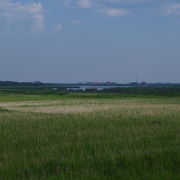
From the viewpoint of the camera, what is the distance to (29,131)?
42.5 feet

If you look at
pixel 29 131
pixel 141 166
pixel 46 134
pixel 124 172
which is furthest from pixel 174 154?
pixel 29 131

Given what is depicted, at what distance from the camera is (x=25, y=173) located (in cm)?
698

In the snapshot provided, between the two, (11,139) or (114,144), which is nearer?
(114,144)

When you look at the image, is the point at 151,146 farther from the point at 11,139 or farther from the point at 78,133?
the point at 11,139

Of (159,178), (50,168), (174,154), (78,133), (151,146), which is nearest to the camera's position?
(159,178)

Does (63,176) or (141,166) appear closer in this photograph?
(63,176)

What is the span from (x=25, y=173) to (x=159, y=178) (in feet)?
9.24

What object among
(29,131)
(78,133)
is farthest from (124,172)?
(29,131)

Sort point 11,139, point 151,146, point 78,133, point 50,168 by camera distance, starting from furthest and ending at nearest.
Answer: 1. point 78,133
2. point 11,139
3. point 151,146
4. point 50,168

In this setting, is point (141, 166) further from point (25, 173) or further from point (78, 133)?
point (78, 133)

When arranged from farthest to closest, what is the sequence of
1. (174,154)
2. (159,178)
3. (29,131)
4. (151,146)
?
(29,131), (151,146), (174,154), (159,178)

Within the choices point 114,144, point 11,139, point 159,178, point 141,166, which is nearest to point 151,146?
point 114,144

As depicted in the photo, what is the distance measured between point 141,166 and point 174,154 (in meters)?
1.23

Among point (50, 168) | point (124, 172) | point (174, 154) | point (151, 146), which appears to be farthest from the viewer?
point (151, 146)
